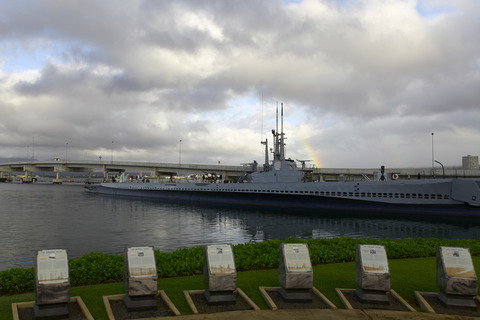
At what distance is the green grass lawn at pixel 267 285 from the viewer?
908cm

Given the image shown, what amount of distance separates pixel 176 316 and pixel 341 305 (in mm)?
3919

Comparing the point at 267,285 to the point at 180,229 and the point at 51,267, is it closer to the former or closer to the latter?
the point at 51,267

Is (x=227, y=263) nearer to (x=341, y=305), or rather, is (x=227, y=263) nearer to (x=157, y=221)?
(x=341, y=305)

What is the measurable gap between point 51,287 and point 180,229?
2402 centimetres

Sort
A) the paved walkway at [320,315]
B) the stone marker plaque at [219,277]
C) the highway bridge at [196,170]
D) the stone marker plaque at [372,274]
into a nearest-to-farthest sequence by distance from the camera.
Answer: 1. the paved walkway at [320,315]
2. the stone marker plaque at [219,277]
3. the stone marker plaque at [372,274]
4. the highway bridge at [196,170]

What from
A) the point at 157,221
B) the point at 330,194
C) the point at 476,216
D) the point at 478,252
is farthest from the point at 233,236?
the point at 476,216

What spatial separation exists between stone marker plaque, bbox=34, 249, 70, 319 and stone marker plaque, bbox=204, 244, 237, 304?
3.00m

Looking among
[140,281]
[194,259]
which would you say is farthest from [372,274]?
[194,259]

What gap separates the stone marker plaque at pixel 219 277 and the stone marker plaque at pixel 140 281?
1220 mm

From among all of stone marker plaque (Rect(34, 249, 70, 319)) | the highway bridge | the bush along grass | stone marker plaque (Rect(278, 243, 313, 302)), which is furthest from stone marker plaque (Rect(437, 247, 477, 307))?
the highway bridge

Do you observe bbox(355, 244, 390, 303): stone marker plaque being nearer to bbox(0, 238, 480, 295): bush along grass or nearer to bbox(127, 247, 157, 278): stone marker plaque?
bbox(0, 238, 480, 295): bush along grass

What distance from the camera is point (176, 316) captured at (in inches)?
322

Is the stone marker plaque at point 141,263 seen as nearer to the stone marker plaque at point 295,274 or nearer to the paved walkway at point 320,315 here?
the paved walkway at point 320,315

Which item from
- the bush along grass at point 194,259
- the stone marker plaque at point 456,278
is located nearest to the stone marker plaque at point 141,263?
the bush along grass at point 194,259
